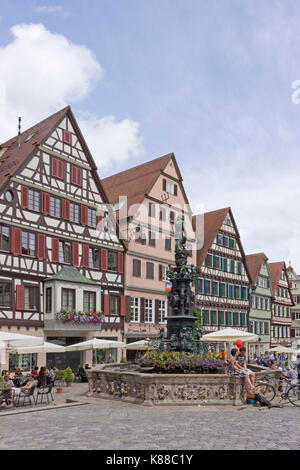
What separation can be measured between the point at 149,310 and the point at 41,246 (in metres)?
11.2

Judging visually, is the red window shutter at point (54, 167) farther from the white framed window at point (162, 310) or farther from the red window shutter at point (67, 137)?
the white framed window at point (162, 310)

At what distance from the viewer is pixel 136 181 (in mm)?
39750

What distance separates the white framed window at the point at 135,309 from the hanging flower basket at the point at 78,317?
4243mm

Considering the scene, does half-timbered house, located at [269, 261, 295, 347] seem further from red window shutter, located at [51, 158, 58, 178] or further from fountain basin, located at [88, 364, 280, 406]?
fountain basin, located at [88, 364, 280, 406]

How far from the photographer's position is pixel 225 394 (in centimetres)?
1379

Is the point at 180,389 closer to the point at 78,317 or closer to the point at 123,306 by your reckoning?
the point at 78,317

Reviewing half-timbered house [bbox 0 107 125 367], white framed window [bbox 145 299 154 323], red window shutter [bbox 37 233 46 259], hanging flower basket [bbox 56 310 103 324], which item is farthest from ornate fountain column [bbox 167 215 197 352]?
white framed window [bbox 145 299 154 323]

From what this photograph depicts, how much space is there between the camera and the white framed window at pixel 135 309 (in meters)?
35.2

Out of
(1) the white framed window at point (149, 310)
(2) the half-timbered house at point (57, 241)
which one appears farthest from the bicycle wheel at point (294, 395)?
(1) the white framed window at point (149, 310)

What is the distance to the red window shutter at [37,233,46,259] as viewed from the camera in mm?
28297

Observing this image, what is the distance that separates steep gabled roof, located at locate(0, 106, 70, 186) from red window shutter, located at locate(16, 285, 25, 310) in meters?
5.43

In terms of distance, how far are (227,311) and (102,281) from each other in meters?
16.8

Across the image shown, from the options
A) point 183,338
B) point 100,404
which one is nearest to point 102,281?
point 183,338
